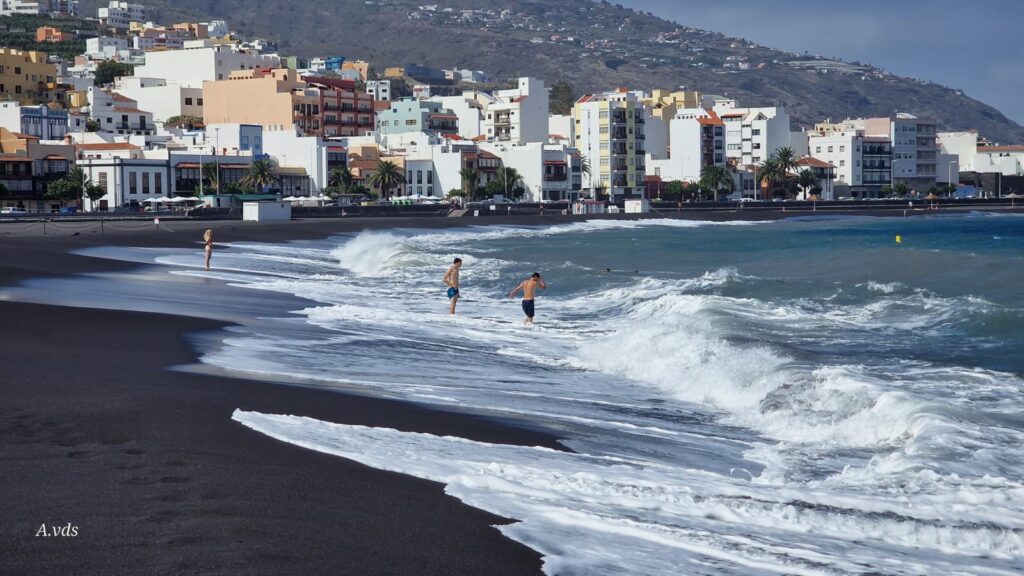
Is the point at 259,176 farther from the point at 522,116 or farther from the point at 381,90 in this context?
the point at 381,90


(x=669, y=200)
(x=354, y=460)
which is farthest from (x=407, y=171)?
(x=354, y=460)

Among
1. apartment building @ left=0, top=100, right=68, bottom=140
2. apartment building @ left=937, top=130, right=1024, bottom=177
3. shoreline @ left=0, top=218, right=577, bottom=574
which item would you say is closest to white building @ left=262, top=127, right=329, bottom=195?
apartment building @ left=0, top=100, right=68, bottom=140

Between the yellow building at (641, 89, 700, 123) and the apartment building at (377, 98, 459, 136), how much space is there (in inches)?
1061

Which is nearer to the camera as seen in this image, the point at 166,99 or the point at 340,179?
the point at 340,179

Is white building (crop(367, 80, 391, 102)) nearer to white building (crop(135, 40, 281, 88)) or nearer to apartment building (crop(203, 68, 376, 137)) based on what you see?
white building (crop(135, 40, 281, 88))

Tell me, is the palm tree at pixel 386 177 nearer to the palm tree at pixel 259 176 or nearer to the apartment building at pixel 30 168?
the palm tree at pixel 259 176

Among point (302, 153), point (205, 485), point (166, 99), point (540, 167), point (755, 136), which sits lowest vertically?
point (205, 485)

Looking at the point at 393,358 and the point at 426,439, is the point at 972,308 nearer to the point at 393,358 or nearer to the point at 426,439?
the point at 393,358

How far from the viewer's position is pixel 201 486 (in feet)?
23.5

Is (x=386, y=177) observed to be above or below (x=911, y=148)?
below

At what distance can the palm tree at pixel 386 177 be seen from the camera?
105 m

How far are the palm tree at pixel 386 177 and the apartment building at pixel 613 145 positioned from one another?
22249 millimetres

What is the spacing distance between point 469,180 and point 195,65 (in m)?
51.7

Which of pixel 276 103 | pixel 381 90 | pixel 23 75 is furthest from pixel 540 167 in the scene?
pixel 381 90
